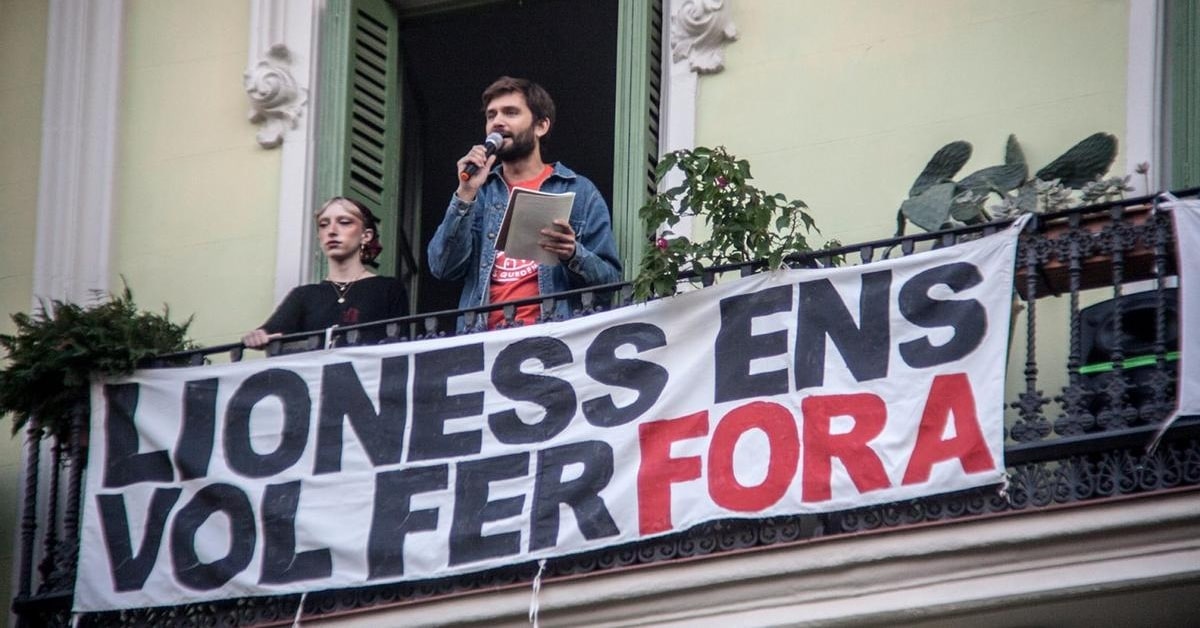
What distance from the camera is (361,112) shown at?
13031 mm

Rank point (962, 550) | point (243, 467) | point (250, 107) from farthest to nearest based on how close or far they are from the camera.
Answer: point (250, 107) < point (243, 467) < point (962, 550)

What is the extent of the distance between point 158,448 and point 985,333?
11.7 ft

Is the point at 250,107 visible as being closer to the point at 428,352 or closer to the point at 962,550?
the point at 428,352

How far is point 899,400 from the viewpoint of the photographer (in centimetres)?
1037

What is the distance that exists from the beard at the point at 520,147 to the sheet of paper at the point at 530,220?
798 mm

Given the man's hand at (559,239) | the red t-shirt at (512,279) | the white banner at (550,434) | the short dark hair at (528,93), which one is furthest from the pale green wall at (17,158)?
the man's hand at (559,239)

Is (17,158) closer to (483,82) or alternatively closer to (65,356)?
(65,356)

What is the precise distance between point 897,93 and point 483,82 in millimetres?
3780

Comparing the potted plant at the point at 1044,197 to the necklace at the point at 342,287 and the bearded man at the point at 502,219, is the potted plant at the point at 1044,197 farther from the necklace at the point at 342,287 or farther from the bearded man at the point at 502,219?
the necklace at the point at 342,287

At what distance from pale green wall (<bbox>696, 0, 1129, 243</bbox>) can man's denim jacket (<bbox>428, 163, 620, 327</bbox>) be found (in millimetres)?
730

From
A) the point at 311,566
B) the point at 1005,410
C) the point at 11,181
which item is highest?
the point at 11,181

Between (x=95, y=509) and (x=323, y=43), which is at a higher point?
(x=323, y=43)

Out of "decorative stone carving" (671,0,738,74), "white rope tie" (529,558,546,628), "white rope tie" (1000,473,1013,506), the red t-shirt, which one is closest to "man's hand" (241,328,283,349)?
the red t-shirt

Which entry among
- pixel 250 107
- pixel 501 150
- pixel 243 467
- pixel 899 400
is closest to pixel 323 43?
pixel 250 107
